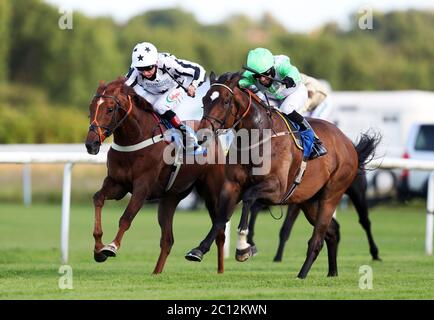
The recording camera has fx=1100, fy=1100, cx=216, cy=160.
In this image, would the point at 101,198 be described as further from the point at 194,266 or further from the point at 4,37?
the point at 4,37

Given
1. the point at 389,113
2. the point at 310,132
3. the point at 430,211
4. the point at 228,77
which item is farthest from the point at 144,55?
the point at 389,113

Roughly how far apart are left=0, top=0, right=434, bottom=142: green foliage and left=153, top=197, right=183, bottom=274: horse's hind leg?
67.1 feet

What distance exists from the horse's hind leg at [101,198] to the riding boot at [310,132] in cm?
172

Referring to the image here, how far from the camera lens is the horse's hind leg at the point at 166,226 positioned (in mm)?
10320

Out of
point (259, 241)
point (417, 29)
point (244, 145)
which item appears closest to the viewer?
point (244, 145)

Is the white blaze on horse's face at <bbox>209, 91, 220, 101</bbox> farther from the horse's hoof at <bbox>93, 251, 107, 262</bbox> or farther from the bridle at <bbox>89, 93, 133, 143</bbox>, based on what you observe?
the horse's hoof at <bbox>93, 251, 107, 262</bbox>

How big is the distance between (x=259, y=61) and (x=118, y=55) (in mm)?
40201

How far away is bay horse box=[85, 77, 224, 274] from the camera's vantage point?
9398 millimetres

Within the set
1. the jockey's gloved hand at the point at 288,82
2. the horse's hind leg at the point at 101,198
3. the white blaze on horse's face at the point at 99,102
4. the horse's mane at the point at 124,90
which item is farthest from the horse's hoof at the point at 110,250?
the jockey's gloved hand at the point at 288,82

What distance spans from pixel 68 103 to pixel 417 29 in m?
34.5
